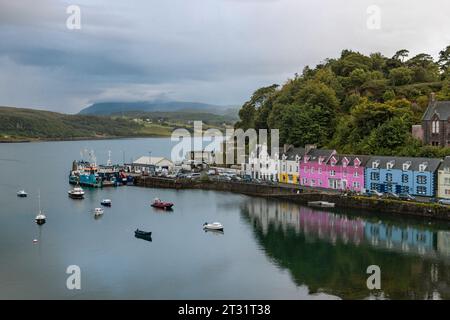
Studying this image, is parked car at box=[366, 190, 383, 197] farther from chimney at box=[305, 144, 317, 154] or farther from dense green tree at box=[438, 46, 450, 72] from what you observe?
dense green tree at box=[438, 46, 450, 72]

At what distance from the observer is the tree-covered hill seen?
39844mm

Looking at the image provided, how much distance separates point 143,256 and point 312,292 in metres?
8.61

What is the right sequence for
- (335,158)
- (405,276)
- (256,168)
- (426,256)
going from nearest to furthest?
1. (405,276)
2. (426,256)
3. (335,158)
4. (256,168)

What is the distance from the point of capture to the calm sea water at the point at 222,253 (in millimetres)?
19438

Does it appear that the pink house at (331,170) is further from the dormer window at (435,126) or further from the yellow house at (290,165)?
the dormer window at (435,126)

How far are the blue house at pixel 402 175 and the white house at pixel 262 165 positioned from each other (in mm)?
9214

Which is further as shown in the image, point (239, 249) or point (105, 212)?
point (105, 212)

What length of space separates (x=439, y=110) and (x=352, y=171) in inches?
307

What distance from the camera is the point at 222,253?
24.6 metres

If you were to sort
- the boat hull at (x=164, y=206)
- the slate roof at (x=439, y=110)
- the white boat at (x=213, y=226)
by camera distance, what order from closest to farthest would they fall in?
the white boat at (x=213, y=226) → the boat hull at (x=164, y=206) → the slate roof at (x=439, y=110)

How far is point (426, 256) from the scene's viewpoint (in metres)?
23.5

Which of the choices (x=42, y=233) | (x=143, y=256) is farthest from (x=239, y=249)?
(x=42, y=233)

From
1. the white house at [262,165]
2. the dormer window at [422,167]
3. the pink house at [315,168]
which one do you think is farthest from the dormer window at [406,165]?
the white house at [262,165]
